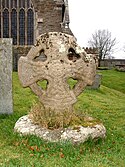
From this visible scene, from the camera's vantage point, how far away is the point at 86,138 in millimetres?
6328

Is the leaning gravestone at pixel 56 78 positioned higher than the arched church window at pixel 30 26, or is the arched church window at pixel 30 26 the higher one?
the arched church window at pixel 30 26

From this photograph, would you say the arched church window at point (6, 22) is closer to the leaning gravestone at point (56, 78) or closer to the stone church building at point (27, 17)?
the stone church building at point (27, 17)

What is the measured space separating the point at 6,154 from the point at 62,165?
1.04 meters

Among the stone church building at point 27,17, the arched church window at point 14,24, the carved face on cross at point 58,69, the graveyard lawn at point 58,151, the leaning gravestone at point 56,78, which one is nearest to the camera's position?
the graveyard lawn at point 58,151

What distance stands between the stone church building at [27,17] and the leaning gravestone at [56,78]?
18470 millimetres

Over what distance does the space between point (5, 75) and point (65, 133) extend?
116 inches

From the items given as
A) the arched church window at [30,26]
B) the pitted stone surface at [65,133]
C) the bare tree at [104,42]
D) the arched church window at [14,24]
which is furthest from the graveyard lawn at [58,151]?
the bare tree at [104,42]

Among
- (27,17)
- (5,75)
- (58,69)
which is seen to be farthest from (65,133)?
(27,17)

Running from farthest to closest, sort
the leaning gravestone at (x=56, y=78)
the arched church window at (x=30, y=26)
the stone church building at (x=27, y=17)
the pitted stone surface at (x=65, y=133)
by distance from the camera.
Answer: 1. the arched church window at (x=30, y=26)
2. the stone church building at (x=27, y=17)
3. the leaning gravestone at (x=56, y=78)
4. the pitted stone surface at (x=65, y=133)

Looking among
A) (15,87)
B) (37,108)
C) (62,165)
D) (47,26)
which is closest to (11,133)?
(37,108)

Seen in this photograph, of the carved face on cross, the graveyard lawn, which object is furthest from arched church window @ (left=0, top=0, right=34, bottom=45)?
the carved face on cross

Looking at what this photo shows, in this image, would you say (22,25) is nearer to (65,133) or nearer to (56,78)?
(56,78)

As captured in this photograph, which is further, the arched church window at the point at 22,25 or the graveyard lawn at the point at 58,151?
the arched church window at the point at 22,25

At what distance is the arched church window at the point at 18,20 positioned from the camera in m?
25.6
